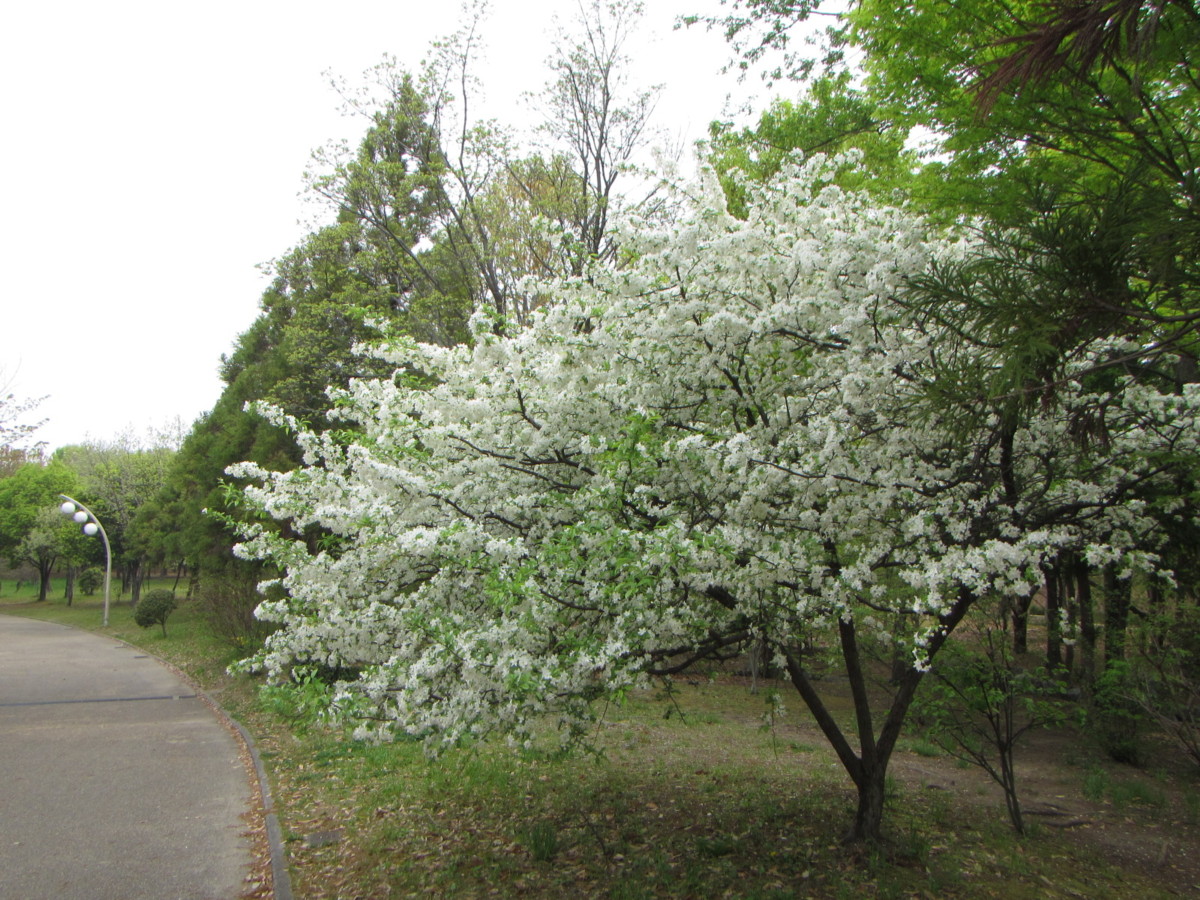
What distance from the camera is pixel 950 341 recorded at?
14.2 feet

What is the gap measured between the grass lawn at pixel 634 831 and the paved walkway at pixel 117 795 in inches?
24.4

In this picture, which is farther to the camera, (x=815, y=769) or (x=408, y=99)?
(x=408, y=99)

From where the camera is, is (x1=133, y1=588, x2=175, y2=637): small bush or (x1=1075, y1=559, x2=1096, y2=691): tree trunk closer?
(x1=1075, y1=559, x2=1096, y2=691): tree trunk

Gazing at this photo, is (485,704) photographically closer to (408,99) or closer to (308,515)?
(308,515)

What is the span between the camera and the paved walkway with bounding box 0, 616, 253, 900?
585cm

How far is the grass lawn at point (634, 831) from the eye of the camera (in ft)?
18.7

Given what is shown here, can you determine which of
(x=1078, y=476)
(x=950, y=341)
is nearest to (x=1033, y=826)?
(x=1078, y=476)

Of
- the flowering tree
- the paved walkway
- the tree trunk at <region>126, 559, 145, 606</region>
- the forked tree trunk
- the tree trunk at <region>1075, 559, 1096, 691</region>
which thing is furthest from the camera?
the tree trunk at <region>126, 559, 145, 606</region>

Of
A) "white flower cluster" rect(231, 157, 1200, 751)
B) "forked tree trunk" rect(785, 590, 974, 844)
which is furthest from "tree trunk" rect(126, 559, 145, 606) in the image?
"forked tree trunk" rect(785, 590, 974, 844)

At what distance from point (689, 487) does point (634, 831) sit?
11.8 ft

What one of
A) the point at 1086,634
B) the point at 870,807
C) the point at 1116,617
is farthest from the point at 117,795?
the point at 1086,634

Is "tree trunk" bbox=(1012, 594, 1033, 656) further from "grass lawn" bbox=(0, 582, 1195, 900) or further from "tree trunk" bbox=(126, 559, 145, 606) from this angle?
"tree trunk" bbox=(126, 559, 145, 606)

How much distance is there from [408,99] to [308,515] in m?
12.0

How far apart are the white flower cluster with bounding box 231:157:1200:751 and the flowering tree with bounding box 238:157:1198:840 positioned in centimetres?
2
